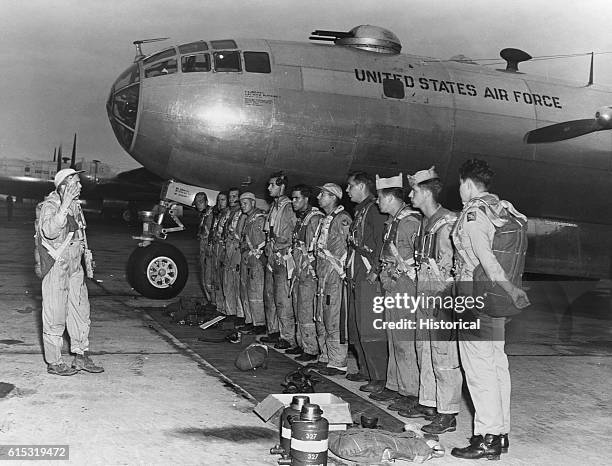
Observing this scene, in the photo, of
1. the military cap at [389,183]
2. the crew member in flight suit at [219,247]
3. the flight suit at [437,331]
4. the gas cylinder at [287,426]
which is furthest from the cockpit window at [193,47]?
the gas cylinder at [287,426]

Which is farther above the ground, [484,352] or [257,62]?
[257,62]

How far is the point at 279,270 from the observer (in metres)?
8.45

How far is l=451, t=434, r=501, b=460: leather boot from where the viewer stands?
483 cm

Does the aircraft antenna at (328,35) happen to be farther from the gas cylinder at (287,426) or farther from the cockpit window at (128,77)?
the gas cylinder at (287,426)

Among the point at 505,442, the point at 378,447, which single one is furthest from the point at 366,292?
the point at 378,447

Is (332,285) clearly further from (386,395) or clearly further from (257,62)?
(257,62)

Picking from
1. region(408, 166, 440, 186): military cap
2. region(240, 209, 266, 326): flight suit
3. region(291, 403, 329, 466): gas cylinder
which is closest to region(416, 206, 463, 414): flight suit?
region(408, 166, 440, 186): military cap

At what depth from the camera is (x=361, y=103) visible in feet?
35.8

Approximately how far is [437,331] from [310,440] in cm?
184

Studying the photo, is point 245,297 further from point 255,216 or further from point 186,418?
point 186,418

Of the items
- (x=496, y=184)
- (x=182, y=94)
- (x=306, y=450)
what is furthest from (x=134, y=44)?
(x=306, y=450)

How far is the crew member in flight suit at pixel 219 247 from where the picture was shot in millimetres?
10398

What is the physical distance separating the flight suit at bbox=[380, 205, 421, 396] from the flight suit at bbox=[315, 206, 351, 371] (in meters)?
0.87

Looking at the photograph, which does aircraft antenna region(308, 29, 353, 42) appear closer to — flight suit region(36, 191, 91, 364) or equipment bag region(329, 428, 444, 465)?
flight suit region(36, 191, 91, 364)
